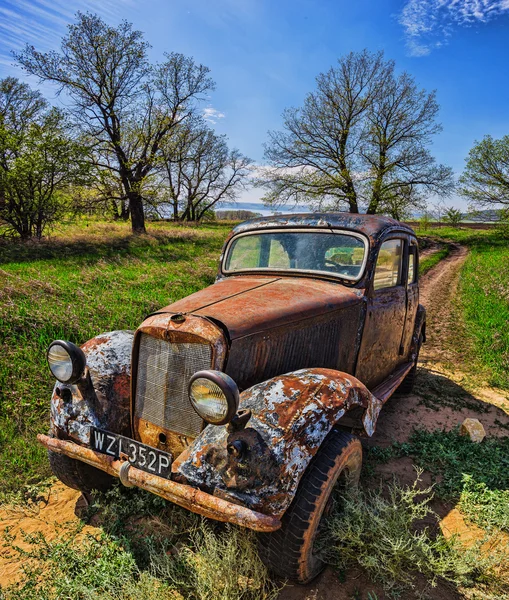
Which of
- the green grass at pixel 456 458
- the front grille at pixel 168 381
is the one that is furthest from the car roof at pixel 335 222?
the green grass at pixel 456 458

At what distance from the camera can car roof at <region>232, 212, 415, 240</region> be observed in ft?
11.6

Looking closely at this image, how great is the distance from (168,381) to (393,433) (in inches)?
101

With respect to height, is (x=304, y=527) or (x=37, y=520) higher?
(x=304, y=527)

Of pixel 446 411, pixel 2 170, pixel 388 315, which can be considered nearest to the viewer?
pixel 388 315

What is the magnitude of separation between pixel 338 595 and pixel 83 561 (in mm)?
1487

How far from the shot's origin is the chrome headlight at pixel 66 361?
2502mm

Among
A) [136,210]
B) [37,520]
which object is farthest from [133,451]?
[136,210]

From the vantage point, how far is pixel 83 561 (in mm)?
2266

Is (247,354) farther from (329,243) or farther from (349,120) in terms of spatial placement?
(349,120)

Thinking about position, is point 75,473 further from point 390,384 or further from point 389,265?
point 389,265

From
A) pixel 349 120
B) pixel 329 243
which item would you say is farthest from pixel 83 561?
pixel 349 120

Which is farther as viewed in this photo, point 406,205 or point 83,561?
point 406,205

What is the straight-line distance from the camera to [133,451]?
216 cm

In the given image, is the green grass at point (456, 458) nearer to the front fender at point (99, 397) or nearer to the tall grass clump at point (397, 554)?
the tall grass clump at point (397, 554)
